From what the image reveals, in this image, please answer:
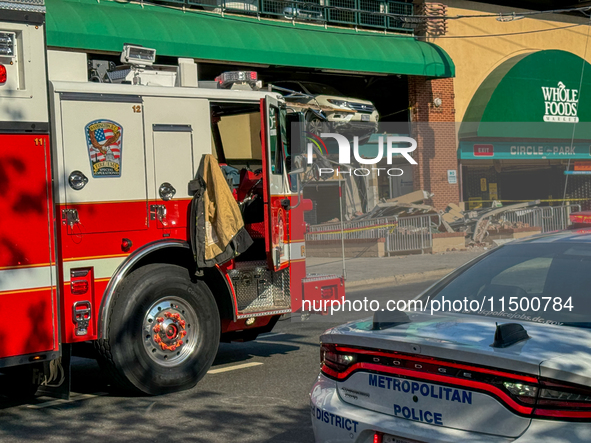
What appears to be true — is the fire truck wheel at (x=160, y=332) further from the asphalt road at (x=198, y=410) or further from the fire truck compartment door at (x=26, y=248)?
the fire truck compartment door at (x=26, y=248)

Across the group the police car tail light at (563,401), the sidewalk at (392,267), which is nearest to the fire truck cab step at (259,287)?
the police car tail light at (563,401)

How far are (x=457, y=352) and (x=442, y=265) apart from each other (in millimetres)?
15275

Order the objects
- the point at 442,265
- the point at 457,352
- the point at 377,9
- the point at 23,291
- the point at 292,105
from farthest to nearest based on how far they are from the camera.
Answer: the point at 377,9 < the point at 442,265 < the point at 292,105 < the point at 23,291 < the point at 457,352

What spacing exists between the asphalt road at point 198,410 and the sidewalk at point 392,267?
796cm

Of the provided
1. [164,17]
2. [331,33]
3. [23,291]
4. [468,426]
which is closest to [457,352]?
[468,426]

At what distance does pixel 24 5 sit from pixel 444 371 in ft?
14.7

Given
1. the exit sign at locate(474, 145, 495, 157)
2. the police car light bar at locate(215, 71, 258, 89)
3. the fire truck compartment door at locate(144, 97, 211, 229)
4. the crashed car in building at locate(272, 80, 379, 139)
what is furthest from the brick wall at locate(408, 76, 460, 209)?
the fire truck compartment door at locate(144, 97, 211, 229)

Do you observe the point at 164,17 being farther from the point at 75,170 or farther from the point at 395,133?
the point at 75,170

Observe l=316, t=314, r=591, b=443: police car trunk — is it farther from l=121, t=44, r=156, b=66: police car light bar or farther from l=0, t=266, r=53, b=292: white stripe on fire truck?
l=121, t=44, r=156, b=66: police car light bar

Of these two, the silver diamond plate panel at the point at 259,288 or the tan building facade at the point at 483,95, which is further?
the tan building facade at the point at 483,95

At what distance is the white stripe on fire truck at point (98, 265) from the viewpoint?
6.29 m

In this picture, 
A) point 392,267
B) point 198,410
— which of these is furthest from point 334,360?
point 392,267

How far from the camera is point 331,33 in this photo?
2342cm

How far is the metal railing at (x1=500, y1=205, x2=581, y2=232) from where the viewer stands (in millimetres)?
24844
